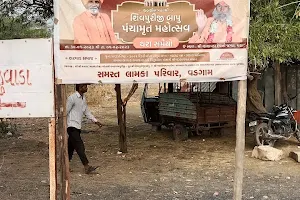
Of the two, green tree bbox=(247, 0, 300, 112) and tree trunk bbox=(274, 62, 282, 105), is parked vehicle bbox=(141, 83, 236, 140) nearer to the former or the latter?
tree trunk bbox=(274, 62, 282, 105)

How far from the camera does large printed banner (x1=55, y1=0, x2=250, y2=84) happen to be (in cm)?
441

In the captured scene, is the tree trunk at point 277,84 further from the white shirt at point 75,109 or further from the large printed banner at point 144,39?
the large printed banner at point 144,39

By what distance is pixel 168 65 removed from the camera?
179 inches

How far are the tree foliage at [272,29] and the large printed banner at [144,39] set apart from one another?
10.6 ft

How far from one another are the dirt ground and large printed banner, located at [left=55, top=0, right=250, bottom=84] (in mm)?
2904

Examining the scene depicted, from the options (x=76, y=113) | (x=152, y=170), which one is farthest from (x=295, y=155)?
(x=76, y=113)

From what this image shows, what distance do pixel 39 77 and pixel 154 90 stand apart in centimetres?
2167

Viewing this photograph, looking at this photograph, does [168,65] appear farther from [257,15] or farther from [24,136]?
[24,136]

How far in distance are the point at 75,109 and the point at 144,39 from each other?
392 cm

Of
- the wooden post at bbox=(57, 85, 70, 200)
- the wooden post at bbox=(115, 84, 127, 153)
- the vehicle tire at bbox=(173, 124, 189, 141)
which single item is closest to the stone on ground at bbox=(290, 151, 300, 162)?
the vehicle tire at bbox=(173, 124, 189, 141)

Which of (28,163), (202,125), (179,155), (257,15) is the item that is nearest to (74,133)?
(28,163)

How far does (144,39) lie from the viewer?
449cm

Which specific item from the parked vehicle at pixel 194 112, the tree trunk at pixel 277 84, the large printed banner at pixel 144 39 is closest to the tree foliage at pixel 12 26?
the parked vehicle at pixel 194 112

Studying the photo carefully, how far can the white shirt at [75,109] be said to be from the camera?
808 cm
